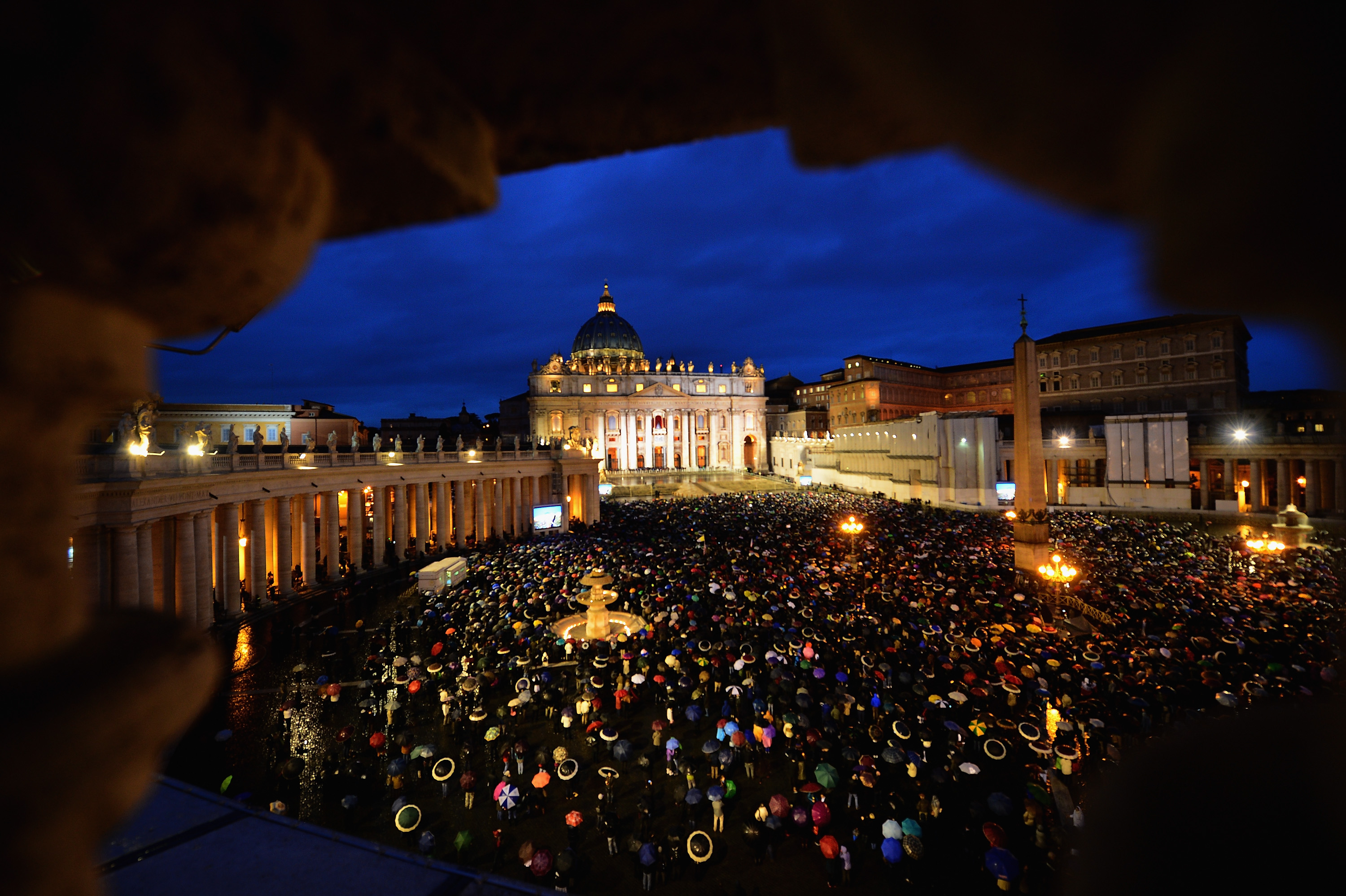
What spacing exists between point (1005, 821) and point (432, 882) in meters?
9.29

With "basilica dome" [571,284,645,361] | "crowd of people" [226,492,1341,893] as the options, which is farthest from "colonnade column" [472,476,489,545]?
"basilica dome" [571,284,645,361]

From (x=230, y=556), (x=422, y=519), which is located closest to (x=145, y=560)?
(x=230, y=556)

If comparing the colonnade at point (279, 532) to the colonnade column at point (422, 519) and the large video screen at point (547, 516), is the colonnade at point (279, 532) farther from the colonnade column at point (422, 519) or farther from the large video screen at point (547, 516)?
the large video screen at point (547, 516)

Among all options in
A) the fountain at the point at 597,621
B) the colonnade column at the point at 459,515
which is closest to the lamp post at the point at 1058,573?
the fountain at the point at 597,621

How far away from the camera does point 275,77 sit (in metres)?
2.10

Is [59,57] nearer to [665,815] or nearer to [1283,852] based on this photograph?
[1283,852]

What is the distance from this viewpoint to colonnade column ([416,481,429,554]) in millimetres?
34469

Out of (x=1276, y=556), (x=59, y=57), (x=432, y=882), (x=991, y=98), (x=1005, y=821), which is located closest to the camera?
(x=991, y=98)

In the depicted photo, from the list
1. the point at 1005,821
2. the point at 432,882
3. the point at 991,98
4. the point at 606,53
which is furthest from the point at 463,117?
the point at 1005,821

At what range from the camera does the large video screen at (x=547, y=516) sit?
39.7 meters

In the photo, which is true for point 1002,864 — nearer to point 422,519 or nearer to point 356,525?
point 356,525

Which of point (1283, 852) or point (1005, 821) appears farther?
point (1005, 821)

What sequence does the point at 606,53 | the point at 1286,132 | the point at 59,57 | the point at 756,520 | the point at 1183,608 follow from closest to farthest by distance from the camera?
the point at 1286,132
the point at 59,57
the point at 606,53
the point at 1183,608
the point at 756,520

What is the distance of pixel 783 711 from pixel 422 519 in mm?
27512
